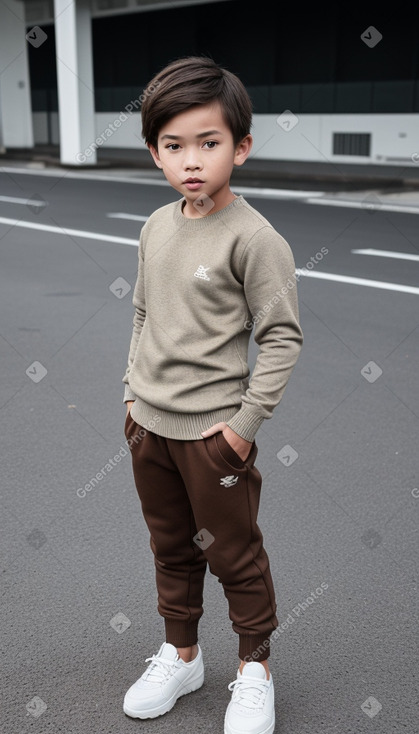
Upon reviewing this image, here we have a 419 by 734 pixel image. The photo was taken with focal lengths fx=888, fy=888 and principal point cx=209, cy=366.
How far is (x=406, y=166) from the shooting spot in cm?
2092

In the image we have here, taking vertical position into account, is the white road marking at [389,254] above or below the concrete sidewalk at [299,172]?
above

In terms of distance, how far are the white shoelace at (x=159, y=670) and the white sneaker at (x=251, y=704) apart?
19 cm

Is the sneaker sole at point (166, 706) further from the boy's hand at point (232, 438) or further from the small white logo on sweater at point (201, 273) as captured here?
the small white logo on sweater at point (201, 273)

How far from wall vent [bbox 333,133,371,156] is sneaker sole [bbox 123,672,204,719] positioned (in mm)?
20727

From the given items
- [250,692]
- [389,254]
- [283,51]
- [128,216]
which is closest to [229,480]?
[250,692]

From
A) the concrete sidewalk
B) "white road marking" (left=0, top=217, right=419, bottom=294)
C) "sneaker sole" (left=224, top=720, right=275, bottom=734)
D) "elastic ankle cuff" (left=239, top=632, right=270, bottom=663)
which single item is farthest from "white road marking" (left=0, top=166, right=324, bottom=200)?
"sneaker sole" (left=224, top=720, right=275, bottom=734)

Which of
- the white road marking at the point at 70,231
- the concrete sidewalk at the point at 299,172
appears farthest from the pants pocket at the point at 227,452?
the concrete sidewalk at the point at 299,172

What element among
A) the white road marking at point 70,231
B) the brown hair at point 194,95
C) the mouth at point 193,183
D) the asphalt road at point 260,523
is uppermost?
the brown hair at point 194,95

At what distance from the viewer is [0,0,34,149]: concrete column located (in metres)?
27.7

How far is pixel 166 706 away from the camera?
2.50 metres

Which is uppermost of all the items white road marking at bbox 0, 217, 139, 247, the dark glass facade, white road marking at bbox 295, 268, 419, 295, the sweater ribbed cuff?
the sweater ribbed cuff

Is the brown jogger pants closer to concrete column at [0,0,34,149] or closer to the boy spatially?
the boy

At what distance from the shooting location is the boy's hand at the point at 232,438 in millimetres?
2178

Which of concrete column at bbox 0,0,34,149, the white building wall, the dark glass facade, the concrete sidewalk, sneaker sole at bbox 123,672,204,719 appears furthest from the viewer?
concrete column at bbox 0,0,34,149
